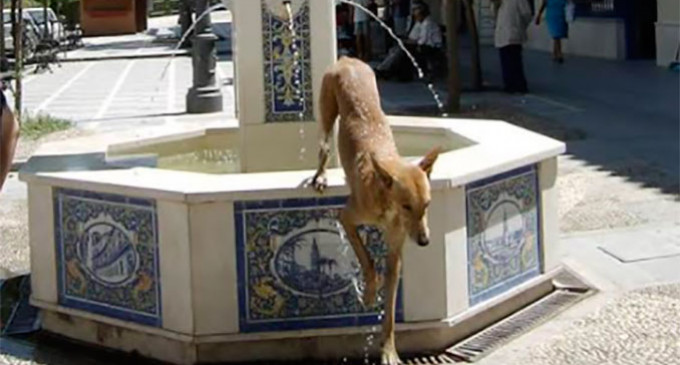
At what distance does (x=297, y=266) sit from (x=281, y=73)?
2.19 m

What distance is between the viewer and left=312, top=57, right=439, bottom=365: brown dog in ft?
18.4

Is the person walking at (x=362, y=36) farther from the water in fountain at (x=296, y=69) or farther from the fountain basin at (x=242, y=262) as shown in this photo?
the fountain basin at (x=242, y=262)

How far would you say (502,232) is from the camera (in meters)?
7.21

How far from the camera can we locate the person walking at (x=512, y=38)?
19.6m

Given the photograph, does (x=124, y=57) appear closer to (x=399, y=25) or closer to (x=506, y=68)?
(x=399, y=25)

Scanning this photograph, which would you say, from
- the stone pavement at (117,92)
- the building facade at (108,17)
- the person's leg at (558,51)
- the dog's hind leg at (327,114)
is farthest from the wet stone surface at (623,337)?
the building facade at (108,17)

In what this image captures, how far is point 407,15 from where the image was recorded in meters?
28.0

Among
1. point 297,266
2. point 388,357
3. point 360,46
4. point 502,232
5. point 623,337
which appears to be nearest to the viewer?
Result: point 388,357

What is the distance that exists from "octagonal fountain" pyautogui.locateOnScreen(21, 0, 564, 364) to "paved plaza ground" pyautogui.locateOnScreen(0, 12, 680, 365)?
31cm

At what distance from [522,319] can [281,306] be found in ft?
4.93

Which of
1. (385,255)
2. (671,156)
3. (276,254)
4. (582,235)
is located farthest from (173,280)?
(671,156)

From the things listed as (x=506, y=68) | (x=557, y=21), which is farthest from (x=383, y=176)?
(x=557, y=21)

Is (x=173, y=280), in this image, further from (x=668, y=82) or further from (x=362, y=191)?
(x=668, y=82)

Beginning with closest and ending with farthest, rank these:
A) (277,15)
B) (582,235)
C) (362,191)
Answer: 1. (362,191)
2. (277,15)
3. (582,235)
